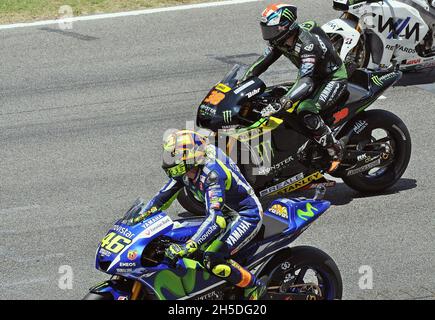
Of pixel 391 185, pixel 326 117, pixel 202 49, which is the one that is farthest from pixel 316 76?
pixel 202 49

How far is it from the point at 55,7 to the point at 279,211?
1141 cm

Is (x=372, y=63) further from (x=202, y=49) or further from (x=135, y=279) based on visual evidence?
(x=135, y=279)

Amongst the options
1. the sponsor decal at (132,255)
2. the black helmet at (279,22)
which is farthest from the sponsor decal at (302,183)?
the sponsor decal at (132,255)

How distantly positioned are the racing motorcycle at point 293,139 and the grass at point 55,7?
312 inches

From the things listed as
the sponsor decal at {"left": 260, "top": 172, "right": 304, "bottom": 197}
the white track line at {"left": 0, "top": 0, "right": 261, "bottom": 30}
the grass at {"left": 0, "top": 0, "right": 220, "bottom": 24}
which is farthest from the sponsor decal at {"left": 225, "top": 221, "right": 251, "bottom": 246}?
the grass at {"left": 0, "top": 0, "right": 220, "bottom": 24}

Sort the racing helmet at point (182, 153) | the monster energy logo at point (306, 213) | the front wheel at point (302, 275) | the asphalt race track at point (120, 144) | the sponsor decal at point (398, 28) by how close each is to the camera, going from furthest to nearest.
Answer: the sponsor decal at point (398, 28) < the asphalt race track at point (120, 144) < the monster energy logo at point (306, 213) < the front wheel at point (302, 275) < the racing helmet at point (182, 153)

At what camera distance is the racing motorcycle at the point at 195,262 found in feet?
25.4

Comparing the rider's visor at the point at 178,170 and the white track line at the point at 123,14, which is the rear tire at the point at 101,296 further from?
the white track line at the point at 123,14

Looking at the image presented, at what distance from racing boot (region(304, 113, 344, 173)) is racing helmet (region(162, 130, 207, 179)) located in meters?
2.97

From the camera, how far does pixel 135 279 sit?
7766 mm

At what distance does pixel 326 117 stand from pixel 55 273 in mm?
3599

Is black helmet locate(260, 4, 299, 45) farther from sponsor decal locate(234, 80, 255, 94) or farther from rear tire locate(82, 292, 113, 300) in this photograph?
rear tire locate(82, 292, 113, 300)

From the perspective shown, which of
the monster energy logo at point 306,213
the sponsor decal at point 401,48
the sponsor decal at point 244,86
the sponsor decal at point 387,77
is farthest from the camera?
the sponsor decal at point 401,48

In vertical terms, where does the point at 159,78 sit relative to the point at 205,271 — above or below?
below
